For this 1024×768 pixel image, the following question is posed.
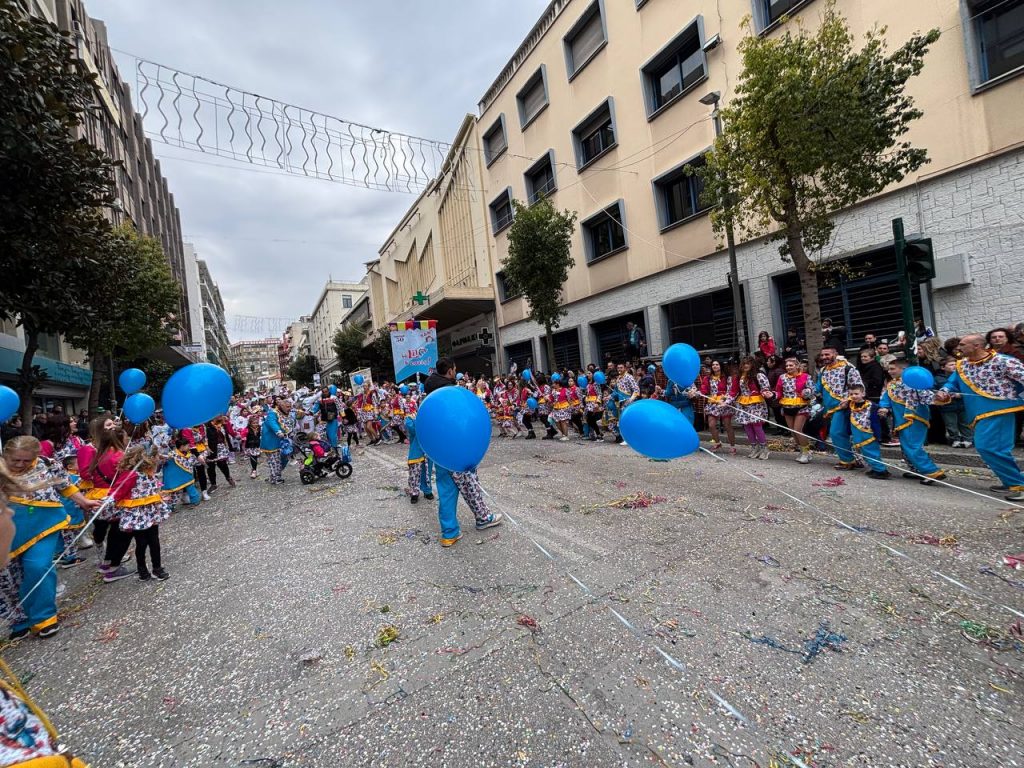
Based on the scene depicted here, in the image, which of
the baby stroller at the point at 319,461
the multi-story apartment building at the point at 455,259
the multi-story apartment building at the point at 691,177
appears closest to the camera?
the multi-story apartment building at the point at 691,177

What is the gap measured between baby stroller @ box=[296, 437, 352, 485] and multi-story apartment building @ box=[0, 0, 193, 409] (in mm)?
4880

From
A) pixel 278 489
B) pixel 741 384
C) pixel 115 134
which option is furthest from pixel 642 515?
pixel 115 134

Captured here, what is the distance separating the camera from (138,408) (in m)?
5.82

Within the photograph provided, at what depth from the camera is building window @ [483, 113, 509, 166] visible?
2231cm

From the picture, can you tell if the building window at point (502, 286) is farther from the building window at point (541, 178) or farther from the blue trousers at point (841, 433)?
the blue trousers at point (841, 433)

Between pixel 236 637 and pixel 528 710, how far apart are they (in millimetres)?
2157

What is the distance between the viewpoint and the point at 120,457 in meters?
4.61

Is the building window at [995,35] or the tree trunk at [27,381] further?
the tree trunk at [27,381]

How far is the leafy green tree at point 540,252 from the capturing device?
15148 millimetres

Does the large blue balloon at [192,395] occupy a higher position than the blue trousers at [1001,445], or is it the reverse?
the large blue balloon at [192,395]

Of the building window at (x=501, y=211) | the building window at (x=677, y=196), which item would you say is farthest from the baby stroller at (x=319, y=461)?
the building window at (x=501, y=211)

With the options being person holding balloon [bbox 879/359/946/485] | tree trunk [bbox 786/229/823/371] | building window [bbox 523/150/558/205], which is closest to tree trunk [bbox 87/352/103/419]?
building window [bbox 523/150/558/205]

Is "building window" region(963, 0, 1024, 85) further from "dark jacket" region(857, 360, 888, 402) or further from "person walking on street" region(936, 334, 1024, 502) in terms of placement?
"person walking on street" region(936, 334, 1024, 502)

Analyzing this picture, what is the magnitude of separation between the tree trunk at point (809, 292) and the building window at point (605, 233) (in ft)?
27.2
